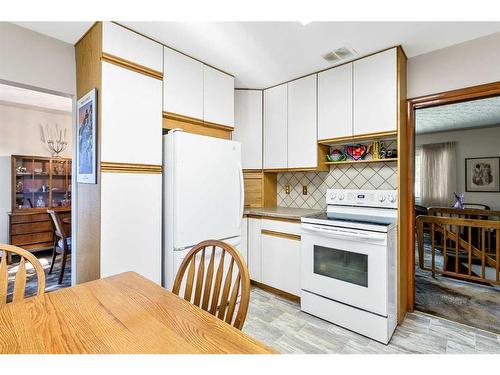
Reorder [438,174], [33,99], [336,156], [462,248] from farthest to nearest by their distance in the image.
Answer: [438,174] → [33,99] → [462,248] → [336,156]

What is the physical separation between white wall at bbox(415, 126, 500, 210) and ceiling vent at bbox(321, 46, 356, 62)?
4957mm

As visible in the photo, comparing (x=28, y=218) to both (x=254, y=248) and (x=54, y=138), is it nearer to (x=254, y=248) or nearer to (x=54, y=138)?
(x=54, y=138)

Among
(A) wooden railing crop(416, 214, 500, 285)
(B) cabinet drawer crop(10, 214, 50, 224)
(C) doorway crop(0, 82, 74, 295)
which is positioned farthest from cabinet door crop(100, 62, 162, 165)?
(A) wooden railing crop(416, 214, 500, 285)

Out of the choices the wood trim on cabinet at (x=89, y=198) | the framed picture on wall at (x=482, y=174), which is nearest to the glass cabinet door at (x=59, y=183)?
the wood trim on cabinet at (x=89, y=198)

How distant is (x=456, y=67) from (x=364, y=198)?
127 cm

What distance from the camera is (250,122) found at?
122 inches

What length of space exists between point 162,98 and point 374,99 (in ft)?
5.86

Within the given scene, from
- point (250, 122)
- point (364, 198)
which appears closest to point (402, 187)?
point (364, 198)

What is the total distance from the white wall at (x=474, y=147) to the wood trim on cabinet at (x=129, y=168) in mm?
6362

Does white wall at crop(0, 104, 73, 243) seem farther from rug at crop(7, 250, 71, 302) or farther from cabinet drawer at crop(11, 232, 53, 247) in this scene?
rug at crop(7, 250, 71, 302)

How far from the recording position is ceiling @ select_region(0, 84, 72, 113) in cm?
349

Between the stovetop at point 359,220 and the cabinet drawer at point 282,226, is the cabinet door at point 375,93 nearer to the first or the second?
the stovetop at point 359,220

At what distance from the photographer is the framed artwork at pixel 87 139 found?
179 cm
